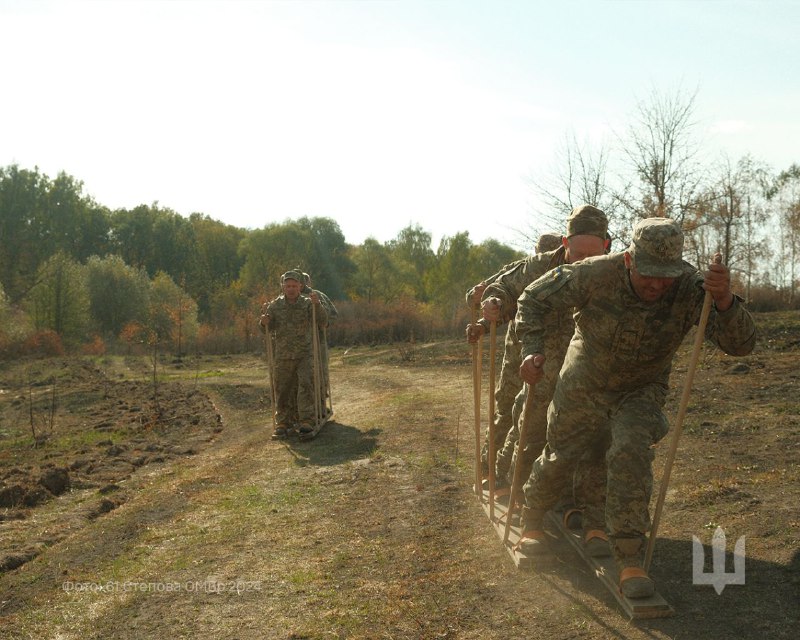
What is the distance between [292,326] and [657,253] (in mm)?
8466

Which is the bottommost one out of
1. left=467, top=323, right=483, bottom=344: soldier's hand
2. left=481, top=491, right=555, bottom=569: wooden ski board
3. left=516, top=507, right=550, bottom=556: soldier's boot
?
left=481, top=491, right=555, bottom=569: wooden ski board

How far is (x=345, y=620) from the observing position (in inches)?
197

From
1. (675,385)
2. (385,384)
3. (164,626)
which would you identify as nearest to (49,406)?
(385,384)

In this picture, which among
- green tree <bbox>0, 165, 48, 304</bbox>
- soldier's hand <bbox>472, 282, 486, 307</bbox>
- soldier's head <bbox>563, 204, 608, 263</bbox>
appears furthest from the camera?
green tree <bbox>0, 165, 48, 304</bbox>

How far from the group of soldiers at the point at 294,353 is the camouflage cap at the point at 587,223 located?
6611 millimetres

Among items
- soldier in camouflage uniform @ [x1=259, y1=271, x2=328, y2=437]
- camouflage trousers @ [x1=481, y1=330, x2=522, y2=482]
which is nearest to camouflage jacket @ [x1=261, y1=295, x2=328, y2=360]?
soldier in camouflage uniform @ [x1=259, y1=271, x2=328, y2=437]

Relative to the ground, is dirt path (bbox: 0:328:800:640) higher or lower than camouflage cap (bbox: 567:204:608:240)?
lower

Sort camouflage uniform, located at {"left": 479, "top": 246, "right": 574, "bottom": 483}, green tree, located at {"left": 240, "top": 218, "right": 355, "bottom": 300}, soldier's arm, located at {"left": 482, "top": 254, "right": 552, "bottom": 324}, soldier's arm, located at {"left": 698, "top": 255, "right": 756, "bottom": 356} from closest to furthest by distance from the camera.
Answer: soldier's arm, located at {"left": 698, "top": 255, "right": 756, "bottom": 356}
camouflage uniform, located at {"left": 479, "top": 246, "right": 574, "bottom": 483}
soldier's arm, located at {"left": 482, "top": 254, "right": 552, "bottom": 324}
green tree, located at {"left": 240, "top": 218, "right": 355, "bottom": 300}

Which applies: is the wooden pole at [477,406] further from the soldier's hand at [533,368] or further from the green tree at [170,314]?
the green tree at [170,314]

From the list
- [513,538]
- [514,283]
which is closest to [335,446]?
[514,283]

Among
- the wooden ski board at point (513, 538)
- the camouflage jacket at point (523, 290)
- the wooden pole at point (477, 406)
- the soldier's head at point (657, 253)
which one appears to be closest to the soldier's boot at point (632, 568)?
the wooden ski board at point (513, 538)

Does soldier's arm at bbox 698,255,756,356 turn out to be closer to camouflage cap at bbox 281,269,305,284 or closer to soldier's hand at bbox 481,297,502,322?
soldier's hand at bbox 481,297,502,322

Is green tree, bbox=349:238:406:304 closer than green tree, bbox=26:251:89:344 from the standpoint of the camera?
No

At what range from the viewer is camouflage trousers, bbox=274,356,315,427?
486 inches
